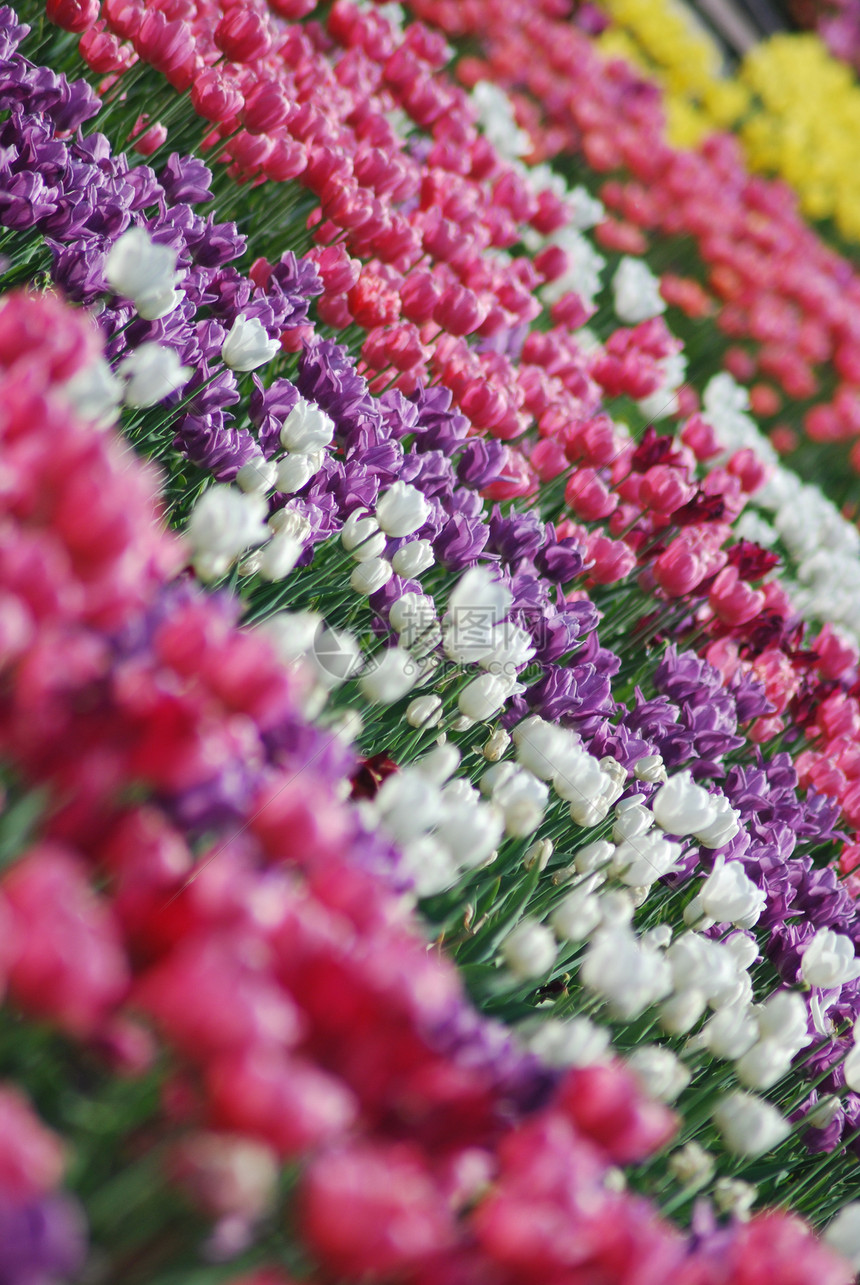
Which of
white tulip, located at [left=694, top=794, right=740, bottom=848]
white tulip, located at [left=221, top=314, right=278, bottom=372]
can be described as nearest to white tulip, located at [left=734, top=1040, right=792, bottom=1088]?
white tulip, located at [left=694, top=794, right=740, bottom=848]

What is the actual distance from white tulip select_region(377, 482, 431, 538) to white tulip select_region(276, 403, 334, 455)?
0.17 meters

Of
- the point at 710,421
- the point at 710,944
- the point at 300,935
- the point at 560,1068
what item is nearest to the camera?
the point at 300,935

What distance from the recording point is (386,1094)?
1.07 meters

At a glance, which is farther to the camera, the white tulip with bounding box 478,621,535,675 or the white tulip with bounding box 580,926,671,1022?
the white tulip with bounding box 478,621,535,675

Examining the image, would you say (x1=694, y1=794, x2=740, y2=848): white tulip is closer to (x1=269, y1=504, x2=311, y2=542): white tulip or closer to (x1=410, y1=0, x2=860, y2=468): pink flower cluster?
(x1=269, y1=504, x2=311, y2=542): white tulip

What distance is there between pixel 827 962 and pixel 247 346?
162 cm

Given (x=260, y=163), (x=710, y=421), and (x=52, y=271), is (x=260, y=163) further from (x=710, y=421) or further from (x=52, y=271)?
(x=710, y=421)

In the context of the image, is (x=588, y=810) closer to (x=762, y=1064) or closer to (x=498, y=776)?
(x=498, y=776)

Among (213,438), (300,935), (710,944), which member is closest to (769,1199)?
(710,944)

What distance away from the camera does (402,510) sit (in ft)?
7.11

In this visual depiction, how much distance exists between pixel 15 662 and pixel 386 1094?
54 cm

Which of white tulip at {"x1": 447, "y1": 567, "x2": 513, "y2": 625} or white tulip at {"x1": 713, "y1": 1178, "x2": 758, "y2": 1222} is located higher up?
white tulip at {"x1": 447, "y1": 567, "x2": 513, "y2": 625}

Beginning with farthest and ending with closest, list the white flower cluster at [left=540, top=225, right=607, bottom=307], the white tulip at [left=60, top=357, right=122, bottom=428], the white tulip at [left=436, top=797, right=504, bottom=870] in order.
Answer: the white flower cluster at [left=540, top=225, right=607, bottom=307] → the white tulip at [left=436, top=797, right=504, bottom=870] → the white tulip at [left=60, top=357, right=122, bottom=428]

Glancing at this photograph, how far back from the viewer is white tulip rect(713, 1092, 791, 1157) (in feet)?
5.27
